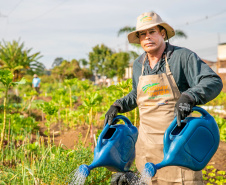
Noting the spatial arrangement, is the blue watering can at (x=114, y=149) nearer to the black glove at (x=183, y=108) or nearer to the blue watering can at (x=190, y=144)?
the blue watering can at (x=190, y=144)

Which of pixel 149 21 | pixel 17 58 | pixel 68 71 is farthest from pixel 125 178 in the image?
pixel 68 71

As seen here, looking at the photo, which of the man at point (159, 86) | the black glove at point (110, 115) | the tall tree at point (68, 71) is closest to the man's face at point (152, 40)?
the man at point (159, 86)

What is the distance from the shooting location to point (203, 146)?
4.38ft

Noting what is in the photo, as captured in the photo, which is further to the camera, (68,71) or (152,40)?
(68,71)

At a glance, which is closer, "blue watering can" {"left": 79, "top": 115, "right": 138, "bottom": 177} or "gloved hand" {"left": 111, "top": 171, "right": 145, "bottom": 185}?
"blue watering can" {"left": 79, "top": 115, "right": 138, "bottom": 177}

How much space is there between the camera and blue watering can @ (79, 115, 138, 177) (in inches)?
55.6

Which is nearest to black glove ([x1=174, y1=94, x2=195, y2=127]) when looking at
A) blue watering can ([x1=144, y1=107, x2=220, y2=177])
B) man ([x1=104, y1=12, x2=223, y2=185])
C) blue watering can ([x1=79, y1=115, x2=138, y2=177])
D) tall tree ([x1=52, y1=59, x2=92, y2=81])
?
blue watering can ([x1=144, y1=107, x2=220, y2=177])

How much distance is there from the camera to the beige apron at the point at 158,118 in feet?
5.41

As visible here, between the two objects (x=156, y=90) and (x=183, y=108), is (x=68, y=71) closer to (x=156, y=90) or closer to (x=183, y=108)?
(x=156, y=90)

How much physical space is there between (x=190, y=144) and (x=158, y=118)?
41cm

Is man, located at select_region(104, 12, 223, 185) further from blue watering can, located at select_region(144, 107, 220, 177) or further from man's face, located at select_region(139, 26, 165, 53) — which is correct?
blue watering can, located at select_region(144, 107, 220, 177)

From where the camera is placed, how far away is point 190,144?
130 centimetres

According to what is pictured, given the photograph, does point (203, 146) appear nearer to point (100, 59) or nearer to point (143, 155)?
point (143, 155)

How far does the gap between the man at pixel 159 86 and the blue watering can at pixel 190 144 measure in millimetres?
279
